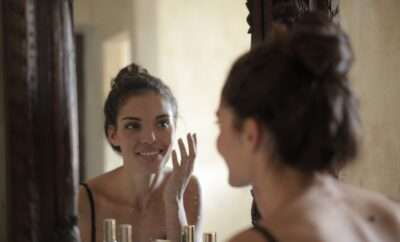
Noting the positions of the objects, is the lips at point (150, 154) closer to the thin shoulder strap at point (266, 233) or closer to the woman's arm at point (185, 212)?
the woman's arm at point (185, 212)

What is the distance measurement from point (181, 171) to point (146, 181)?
0.17ft

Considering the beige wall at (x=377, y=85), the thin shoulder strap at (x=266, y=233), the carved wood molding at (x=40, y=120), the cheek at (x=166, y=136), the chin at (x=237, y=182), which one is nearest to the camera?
the thin shoulder strap at (x=266, y=233)

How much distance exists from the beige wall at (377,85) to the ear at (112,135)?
1.68ft

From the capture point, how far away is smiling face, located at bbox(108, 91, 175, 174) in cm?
104

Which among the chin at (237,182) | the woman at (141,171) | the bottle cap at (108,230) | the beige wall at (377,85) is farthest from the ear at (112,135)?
the beige wall at (377,85)

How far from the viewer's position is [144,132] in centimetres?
105

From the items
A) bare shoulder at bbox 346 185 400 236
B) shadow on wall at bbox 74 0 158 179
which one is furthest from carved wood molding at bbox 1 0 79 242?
bare shoulder at bbox 346 185 400 236

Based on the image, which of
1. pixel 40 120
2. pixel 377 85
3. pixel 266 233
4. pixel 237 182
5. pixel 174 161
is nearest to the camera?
pixel 266 233

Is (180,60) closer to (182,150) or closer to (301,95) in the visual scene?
(182,150)

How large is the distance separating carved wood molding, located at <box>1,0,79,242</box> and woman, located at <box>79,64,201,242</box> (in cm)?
5

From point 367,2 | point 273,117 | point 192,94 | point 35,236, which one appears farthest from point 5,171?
point 367,2

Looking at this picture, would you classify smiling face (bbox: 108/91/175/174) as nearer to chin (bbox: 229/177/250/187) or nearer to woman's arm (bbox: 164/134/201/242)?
woman's arm (bbox: 164/134/201/242)

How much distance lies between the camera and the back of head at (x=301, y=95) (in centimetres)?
71

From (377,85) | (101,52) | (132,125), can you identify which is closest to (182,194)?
(132,125)
